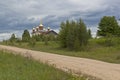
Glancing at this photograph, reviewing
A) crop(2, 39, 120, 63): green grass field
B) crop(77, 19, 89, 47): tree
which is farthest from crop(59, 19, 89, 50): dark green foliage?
crop(2, 39, 120, 63): green grass field

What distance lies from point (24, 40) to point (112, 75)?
65.2m

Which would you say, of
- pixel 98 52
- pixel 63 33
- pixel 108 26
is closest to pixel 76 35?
pixel 63 33

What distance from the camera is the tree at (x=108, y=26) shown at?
2898 inches

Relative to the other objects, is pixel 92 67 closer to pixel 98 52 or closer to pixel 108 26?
pixel 98 52

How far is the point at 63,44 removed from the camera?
1980 inches

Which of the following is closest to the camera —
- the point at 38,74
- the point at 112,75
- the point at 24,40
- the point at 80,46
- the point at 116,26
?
the point at 38,74

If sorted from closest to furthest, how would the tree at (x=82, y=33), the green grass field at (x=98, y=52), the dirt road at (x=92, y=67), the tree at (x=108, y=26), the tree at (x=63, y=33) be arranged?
the dirt road at (x=92, y=67) → the green grass field at (x=98, y=52) → the tree at (x=82, y=33) → the tree at (x=63, y=33) → the tree at (x=108, y=26)

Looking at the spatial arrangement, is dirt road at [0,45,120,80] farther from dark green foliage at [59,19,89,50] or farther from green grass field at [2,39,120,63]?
dark green foliage at [59,19,89,50]

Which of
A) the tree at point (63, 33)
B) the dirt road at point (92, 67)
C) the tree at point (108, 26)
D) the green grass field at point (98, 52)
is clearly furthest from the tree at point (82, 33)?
the tree at point (108, 26)

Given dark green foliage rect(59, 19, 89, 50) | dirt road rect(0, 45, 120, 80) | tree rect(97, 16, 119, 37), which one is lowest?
dirt road rect(0, 45, 120, 80)

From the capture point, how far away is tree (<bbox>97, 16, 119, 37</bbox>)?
73.6 m

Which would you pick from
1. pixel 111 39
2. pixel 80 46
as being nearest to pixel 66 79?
pixel 80 46

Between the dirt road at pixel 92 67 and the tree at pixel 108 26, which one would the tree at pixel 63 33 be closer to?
the tree at pixel 108 26

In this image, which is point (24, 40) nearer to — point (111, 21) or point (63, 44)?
point (111, 21)
